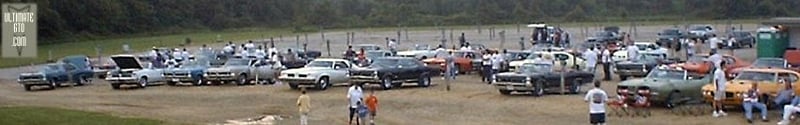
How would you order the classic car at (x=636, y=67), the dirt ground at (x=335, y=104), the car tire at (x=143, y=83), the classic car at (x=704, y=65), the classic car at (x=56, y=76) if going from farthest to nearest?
the classic car at (x=56, y=76) < the car tire at (x=143, y=83) < the classic car at (x=636, y=67) < the classic car at (x=704, y=65) < the dirt ground at (x=335, y=104)

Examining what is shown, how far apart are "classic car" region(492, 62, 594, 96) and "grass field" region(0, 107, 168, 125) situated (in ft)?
32.6

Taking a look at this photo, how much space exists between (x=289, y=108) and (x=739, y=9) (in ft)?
322

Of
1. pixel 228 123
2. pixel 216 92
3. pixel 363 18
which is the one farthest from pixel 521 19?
pixel 228 123

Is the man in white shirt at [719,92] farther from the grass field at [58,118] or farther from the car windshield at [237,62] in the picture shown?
the car windshield at [237,62]

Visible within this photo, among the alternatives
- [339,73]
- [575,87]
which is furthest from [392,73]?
[575,87]

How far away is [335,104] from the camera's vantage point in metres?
34.3

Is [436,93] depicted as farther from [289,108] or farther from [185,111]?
[185,111]

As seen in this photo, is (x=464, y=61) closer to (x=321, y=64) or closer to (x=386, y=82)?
(x=321, y=64)

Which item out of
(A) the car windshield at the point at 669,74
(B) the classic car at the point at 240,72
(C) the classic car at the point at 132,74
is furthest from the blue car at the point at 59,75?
(A) the car windshield at the point at 669,74

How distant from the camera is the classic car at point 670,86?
3014 centimetres

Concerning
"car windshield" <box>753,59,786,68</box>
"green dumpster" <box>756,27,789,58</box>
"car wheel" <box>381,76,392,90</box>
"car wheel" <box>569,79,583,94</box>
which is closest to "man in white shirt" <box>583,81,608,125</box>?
"car wheel" <box>569,79,583,94</box>

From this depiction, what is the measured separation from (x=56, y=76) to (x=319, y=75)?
438 inches

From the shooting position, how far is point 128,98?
1558 inches

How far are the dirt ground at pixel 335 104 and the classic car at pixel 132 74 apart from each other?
598 mm
